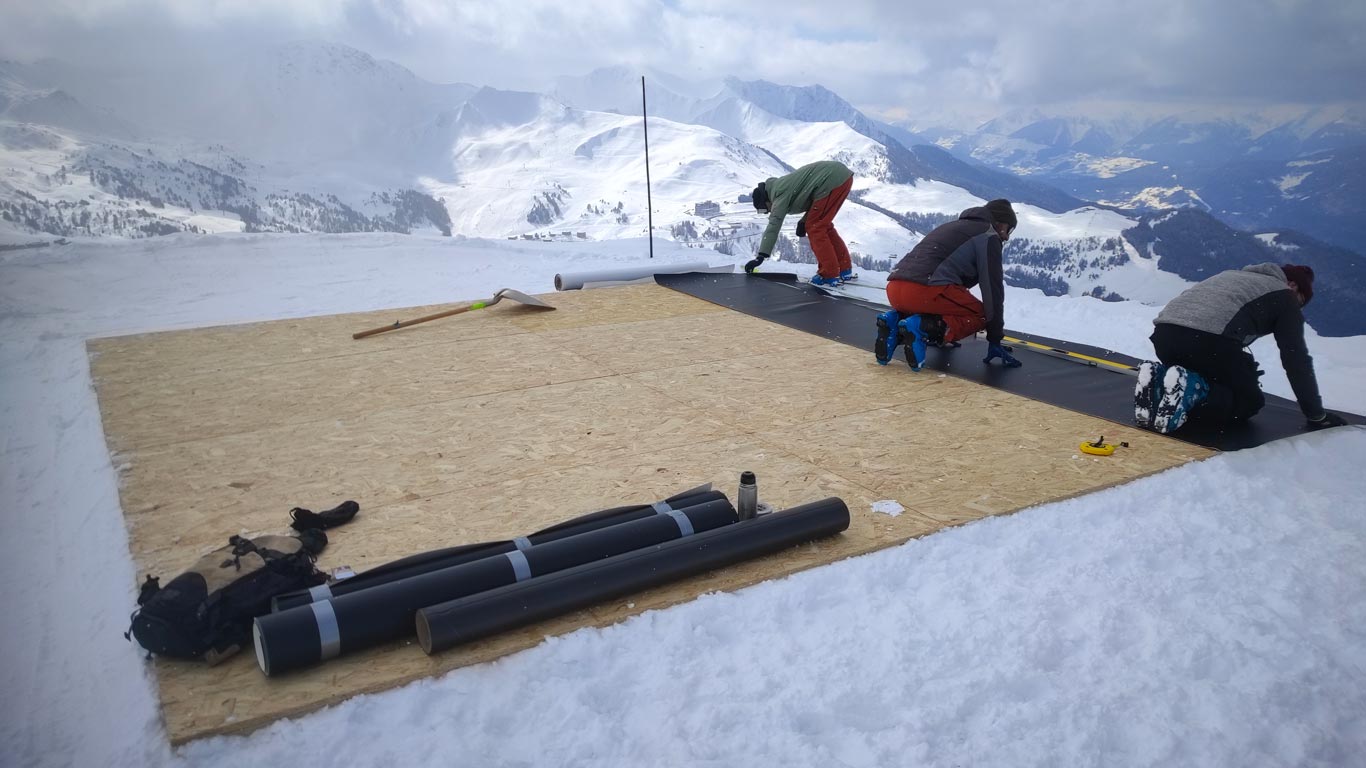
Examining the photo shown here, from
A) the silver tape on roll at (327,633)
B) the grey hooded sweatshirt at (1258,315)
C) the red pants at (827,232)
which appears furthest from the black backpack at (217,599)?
the red pants at (827,232)

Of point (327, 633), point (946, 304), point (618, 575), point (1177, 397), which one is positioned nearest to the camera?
point (327, 633)

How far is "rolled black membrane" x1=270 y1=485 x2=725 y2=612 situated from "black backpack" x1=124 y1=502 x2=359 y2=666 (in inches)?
2.7

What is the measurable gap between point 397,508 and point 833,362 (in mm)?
2806

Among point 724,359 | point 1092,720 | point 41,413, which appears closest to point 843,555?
point 1092,720

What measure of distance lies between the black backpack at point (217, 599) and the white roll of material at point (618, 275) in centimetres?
533

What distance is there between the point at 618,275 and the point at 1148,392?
16.5 feet

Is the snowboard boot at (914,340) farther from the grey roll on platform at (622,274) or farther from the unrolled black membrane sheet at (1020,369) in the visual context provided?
the grey roll on platform at (622,274)

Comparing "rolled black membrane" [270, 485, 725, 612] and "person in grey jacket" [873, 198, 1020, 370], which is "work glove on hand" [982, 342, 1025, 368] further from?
"rolled black membrane" [270, 485, 725, 612]

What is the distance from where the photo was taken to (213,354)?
5.04m

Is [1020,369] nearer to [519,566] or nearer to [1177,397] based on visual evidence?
[1177,397]

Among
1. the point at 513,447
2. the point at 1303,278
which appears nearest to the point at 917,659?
the point at 513,447

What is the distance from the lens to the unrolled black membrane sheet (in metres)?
3.38

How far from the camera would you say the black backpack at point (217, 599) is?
1856 millimetres

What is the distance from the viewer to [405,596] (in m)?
1.93
